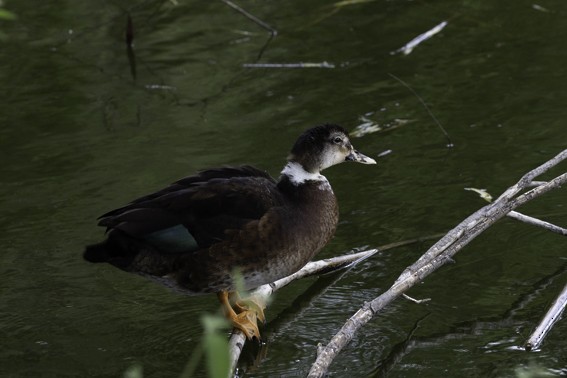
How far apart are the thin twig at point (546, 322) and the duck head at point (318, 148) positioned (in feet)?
3.84

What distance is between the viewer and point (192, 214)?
444cm

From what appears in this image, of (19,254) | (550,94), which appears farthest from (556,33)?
(19,254)

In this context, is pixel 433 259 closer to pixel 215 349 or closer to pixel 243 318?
pixel 243 318

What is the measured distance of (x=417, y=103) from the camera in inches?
286

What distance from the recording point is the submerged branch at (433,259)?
12.8ft

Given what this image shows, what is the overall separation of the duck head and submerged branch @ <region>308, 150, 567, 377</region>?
0.64 meters

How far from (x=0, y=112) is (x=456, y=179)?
11.3 feet

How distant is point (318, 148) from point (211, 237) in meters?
0.70

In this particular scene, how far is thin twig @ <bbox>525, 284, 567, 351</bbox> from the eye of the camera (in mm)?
4215

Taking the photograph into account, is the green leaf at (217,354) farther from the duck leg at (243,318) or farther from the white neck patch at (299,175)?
the white neck patch at (299,175)

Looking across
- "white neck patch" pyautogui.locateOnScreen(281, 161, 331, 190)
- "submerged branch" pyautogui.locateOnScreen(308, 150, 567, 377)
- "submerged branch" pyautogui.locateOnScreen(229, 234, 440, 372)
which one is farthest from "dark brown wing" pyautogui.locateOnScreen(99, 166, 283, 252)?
"submerged branch" pyautogui.locateOnScreen(308, 150, 567, 377)

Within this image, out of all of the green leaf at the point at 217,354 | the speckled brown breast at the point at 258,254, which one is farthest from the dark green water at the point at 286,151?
the green leaf at the point at 217,354

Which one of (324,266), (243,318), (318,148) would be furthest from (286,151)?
(243,318)

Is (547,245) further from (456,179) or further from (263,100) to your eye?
(263,100)
